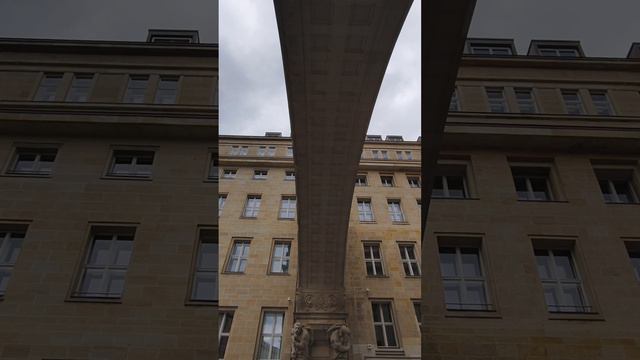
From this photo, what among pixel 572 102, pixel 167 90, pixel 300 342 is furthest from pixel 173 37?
pixel 300 342

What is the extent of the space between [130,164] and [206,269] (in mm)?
3145

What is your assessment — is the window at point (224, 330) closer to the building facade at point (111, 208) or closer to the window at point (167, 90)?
the building facade at point (111, 208)

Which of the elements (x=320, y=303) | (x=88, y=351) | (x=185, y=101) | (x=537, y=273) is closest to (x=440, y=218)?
(x=537, y=273)

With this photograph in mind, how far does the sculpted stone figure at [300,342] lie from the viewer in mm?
20359

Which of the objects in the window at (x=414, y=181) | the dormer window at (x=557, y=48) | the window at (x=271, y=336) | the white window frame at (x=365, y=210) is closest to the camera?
the dormer window at (x=557, y=48)

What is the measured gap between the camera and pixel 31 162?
998 centimetres

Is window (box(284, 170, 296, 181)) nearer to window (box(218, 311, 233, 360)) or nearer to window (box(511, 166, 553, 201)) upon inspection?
window (box(218, 311, 233, 360))

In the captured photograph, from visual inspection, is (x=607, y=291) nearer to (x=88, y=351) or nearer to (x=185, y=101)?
(x=185, y=101)

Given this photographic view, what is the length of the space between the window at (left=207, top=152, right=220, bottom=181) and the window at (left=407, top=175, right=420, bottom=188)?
18.8m

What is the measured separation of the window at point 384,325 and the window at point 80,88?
17.1 m

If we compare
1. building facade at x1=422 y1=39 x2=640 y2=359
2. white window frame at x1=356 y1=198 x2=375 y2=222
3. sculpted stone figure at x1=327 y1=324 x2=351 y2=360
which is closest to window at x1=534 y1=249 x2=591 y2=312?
building facade at x1=422 y1=39 x2=640 y2=359

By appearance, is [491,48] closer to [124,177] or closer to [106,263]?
[124,177]

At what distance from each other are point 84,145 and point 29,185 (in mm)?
1510

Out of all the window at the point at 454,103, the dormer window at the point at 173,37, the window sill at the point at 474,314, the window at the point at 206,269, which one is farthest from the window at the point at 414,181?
the dormer window at the point at 173,37
